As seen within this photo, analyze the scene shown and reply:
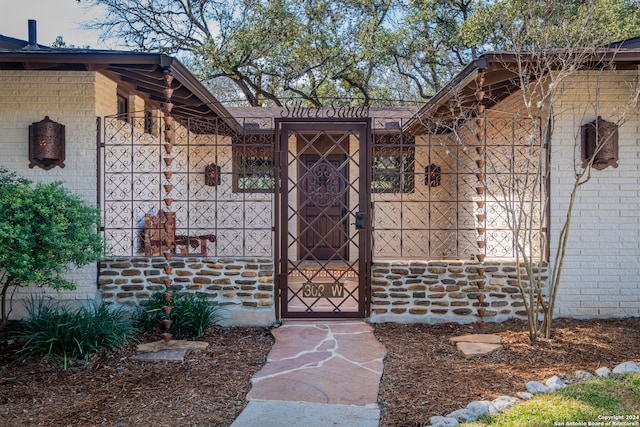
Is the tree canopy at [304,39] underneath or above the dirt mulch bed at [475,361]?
above

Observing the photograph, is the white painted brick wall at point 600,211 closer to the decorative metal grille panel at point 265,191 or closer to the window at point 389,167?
the decorative metal grille panel at point 265,191

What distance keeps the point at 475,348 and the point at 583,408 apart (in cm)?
155

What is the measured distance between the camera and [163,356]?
467 cm

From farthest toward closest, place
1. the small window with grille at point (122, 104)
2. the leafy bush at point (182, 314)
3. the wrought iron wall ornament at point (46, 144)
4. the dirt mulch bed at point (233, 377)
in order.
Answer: the small window with grille at point (122, 104)
the wrought iron wall ornament at point (46, 144)
the leafy bush at point (182, 314)
the dirt mulch bed at point (233, 377)

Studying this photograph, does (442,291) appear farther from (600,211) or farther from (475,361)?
(600,211)

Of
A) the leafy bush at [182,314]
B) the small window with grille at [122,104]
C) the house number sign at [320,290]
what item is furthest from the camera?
the small window with grille at [122,104]

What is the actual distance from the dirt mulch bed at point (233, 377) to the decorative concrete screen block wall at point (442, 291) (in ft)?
1.19

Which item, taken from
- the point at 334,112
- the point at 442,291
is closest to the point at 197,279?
the point at 334,112

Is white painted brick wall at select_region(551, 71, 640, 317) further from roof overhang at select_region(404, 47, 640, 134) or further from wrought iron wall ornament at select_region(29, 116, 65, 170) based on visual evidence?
wrought iron wall ornament at select_region(29, 116, 65, 170)

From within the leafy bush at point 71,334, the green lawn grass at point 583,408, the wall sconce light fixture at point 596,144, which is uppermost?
the wall sconce light fixture at point 596,144

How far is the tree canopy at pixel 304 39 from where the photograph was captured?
46.8ft

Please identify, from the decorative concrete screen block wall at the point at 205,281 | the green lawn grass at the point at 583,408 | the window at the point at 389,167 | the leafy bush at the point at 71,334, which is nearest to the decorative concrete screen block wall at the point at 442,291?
the decorative concrete screen block wall at the point at 205,281

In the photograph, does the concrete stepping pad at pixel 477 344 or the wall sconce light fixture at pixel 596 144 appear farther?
the wall sconce light fixture at pixel 596 144

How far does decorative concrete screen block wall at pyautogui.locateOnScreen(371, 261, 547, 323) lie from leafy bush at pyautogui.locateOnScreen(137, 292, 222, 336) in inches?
74.1
